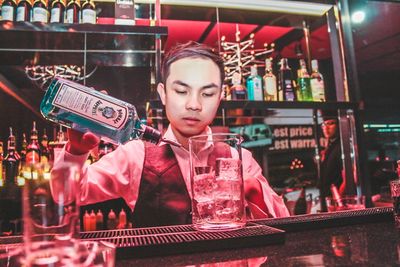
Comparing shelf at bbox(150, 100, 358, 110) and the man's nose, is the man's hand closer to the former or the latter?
the man's nose

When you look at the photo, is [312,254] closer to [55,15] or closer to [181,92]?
[181,92]

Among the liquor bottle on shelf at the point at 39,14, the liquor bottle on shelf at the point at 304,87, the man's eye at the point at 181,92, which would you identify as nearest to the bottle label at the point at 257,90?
the liquor bottle on shelf at the point at 304,87

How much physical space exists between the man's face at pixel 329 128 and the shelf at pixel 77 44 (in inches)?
48.7

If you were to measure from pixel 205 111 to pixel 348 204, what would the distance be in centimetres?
76

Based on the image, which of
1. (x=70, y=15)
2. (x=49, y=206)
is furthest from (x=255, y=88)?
(x=49, y=206)

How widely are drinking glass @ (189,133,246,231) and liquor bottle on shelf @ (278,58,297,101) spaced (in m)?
1.58

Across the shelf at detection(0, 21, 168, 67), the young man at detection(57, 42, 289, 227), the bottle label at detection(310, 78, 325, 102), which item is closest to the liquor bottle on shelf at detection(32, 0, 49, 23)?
the shelf at detection(0, 21, 168, 67)

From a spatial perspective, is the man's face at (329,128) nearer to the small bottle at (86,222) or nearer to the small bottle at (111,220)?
the small bottle at (111,220)

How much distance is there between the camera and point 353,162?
7.25 feet

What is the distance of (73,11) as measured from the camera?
85.3 inches

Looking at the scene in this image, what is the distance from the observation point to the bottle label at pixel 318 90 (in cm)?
224

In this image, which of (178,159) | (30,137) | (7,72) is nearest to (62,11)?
(7,72)

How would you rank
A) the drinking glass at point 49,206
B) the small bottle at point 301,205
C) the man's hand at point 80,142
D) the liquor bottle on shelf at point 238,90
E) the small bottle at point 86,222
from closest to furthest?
the drinking glass at point 49,206
the man's hand at point 80,142
the liquor bottle on shelf at point 238,90
the small bottle at point 86,222
the small bottle at point 301,205

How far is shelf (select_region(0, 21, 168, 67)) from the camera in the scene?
178 centimetres
